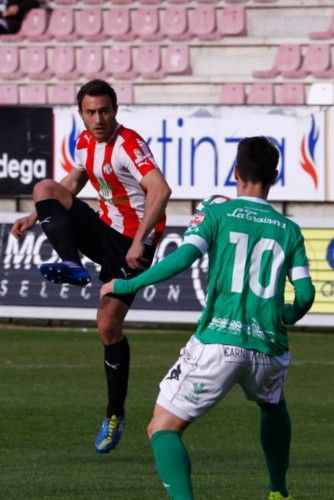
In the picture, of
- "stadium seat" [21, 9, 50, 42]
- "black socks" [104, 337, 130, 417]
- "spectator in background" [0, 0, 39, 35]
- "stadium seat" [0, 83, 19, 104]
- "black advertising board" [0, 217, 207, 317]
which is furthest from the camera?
"spectator in background" [0, 0, 39, 35]

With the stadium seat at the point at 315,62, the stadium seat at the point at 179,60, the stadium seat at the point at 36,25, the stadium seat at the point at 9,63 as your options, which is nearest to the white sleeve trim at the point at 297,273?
the stadium seat at the point at 315,62

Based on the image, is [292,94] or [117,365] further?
[292,94]

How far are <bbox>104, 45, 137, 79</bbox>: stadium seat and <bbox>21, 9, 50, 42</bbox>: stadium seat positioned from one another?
1372 mm

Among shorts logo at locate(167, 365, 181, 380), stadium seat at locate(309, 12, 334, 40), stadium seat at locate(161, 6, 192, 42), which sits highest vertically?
stadium seat at locate(161, 6, 192, 42)

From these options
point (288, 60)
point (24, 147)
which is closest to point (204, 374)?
point (24, 147)

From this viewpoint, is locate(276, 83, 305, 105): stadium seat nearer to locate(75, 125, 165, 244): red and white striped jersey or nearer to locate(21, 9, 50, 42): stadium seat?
locate(21, 9, 50, 42): stadium seat

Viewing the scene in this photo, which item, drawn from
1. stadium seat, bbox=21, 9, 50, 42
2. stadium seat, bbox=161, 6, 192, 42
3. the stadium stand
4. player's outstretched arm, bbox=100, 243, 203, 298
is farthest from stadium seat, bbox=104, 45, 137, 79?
player's outstretched arm, bbox=100, 243, 203, 298

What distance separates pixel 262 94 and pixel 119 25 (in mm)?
3113

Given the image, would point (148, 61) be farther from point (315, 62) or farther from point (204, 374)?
point (204, 374)

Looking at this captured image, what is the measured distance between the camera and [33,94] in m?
22.5

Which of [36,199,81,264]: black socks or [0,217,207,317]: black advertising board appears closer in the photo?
[36,199,81,264]: black socks

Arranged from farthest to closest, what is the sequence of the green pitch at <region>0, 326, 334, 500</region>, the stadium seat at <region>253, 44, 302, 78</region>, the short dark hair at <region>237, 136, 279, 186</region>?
1. the stadium seat at <region>253, 44, 302, 78</region>
2. the green pitch at <region>0, 326, 334, 500</region>
3. the short dark hair at <region>237, 136, 279, 186</region>

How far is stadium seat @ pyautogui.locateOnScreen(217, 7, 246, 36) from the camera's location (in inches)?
878

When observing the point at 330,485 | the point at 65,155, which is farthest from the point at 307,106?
the point at 330,485
